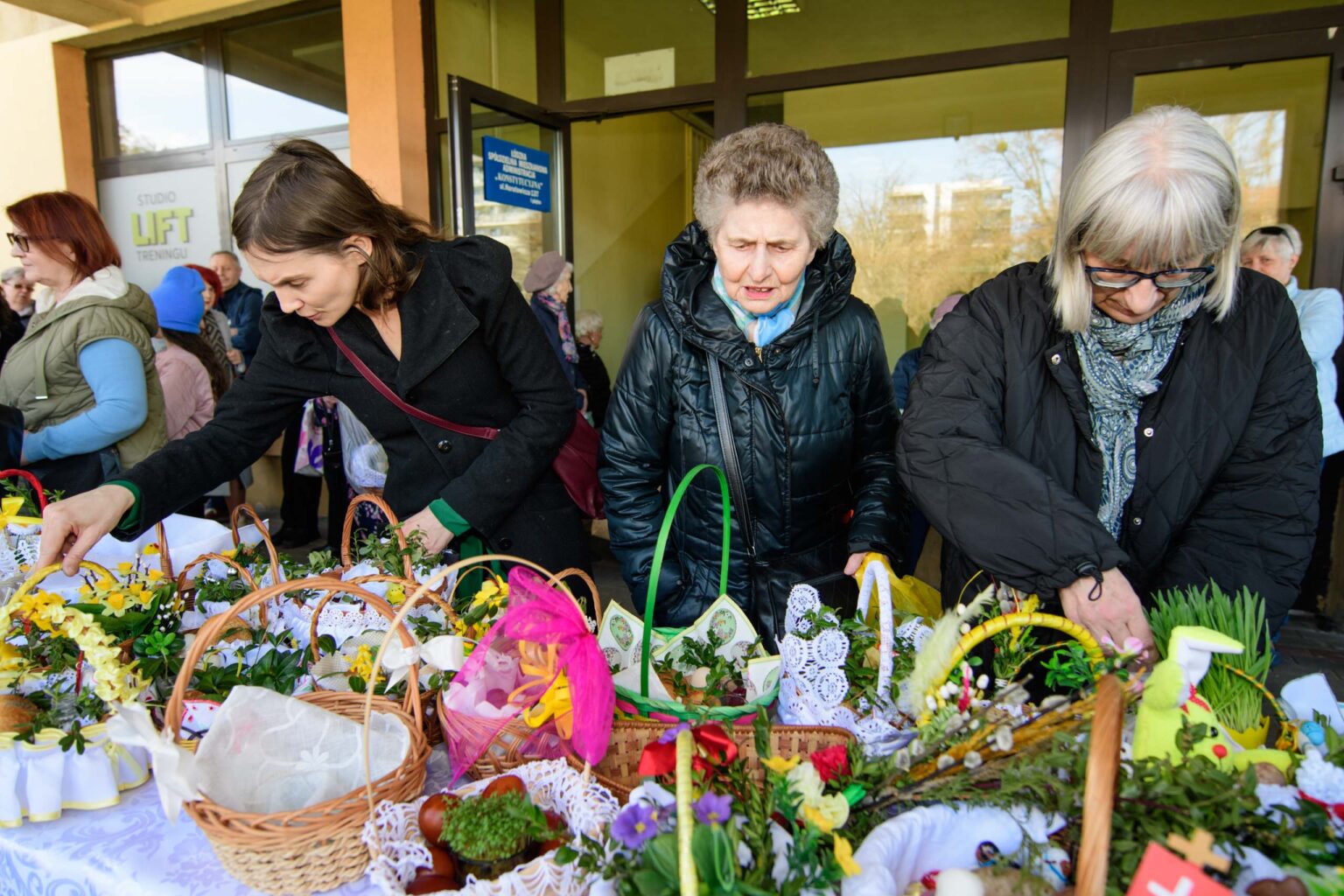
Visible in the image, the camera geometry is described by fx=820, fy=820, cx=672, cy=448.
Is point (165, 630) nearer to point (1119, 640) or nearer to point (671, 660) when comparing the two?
point (671, 660)

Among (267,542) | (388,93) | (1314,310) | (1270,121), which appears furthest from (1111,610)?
(388,93)

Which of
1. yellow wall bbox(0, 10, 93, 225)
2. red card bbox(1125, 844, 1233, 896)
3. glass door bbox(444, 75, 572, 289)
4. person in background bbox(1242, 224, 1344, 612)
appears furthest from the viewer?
yellow wall bbox(0, 10, 93, 225)

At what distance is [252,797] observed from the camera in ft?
3.67

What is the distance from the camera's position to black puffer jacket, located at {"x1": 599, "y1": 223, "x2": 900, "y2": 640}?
175 cm

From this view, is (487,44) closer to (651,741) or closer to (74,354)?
(74,354)

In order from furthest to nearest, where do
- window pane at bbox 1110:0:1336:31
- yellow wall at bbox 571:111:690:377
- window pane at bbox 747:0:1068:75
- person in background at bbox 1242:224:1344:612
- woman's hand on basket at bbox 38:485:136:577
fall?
yellow wall at bbox 571:111:690:377
window pane at bbox 747:0:1068:75
window pane at bbox 1110:0:1336:31
person in background at bbox 1242:224:1344:612
woman's hand on basket at bbox 38:485:136:577

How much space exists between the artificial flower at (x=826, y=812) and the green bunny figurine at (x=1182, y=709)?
1.26 ft

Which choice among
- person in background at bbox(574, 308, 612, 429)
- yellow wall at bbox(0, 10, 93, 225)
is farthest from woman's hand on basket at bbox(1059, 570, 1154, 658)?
yellow wall at bbox(0, 10, 93, 225)

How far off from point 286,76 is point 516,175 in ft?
8.52

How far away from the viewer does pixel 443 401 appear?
1868 mm

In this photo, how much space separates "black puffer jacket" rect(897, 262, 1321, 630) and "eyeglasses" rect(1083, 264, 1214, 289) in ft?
0.47

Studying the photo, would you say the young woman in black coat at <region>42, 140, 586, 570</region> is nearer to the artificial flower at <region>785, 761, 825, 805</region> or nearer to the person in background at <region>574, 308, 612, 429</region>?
the artificial flower at <region>785, 761, 825, 805</region>

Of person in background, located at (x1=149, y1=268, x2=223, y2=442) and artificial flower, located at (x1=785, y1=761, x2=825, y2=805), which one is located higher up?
person in background, located at (x1=149, y1=268, x2=223, y2=442)

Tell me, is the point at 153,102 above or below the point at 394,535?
above
